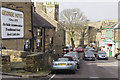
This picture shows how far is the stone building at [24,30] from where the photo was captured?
1912cm

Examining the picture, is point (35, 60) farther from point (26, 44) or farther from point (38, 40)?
point (38, 40)

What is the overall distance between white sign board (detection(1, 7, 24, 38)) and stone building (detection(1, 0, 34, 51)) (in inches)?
8.6

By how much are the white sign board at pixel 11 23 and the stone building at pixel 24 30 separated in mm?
218

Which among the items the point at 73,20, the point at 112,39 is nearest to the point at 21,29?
the point at 112,39

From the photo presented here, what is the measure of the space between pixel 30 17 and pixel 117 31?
78.4 ft

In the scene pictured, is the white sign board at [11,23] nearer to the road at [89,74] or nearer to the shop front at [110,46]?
the road at [89,74]

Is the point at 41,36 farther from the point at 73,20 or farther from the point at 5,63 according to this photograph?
the point at 73,20

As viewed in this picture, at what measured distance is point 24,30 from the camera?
22203 mm

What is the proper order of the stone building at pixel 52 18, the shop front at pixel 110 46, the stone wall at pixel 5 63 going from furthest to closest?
the shop front at pixel 110 46 → the stone building at pixel 52 18 → the stone wall at pixel 5 63

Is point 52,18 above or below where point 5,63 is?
above

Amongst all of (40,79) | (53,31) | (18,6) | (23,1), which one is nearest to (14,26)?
(18,6)

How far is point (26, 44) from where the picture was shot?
24.1 meters

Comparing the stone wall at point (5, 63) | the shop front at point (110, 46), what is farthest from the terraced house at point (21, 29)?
the shop front at point (110, 46)

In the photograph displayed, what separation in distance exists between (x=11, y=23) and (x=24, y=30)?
3539 mm
